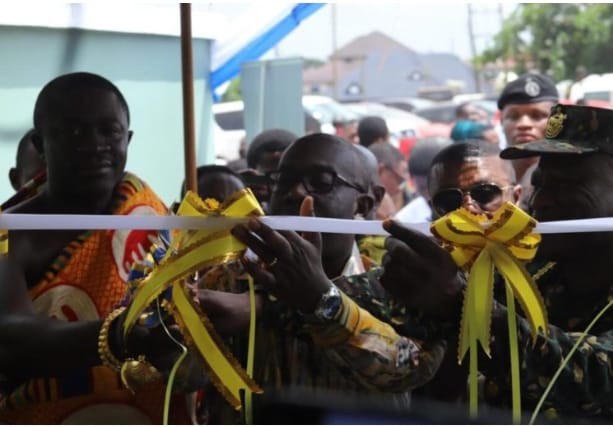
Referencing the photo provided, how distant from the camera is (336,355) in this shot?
242 cm

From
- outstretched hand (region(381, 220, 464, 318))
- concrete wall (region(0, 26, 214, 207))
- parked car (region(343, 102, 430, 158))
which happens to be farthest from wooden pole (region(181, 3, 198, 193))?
parked car (region(343, 102, 430, 158))

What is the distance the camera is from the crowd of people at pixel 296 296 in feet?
7.69

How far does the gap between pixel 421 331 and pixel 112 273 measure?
76 centimetres

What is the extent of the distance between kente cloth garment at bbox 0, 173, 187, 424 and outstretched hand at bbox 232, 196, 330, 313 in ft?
1.89

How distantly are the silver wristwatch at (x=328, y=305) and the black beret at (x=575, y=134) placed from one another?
59cm

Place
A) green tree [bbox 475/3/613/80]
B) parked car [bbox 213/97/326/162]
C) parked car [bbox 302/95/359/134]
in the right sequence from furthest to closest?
green tree [bbox 475/3/613/80] < parked car [bbox 302/95/359/134] < parked car [bbox 213/97/326/162]

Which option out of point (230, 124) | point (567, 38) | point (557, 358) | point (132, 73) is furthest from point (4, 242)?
point (567, 38)

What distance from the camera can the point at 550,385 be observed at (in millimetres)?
2395

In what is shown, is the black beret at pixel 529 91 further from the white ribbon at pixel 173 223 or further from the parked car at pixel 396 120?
the parked car at pixel 396 120

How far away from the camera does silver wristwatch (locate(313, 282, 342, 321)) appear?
230 cm

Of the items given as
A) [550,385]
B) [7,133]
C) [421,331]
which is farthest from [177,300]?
[7,133]

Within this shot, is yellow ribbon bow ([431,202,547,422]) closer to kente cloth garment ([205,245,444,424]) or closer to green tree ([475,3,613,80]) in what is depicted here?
kente cloth garment ([205,245,444,424])

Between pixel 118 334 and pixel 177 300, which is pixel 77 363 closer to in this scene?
pixel 118 334

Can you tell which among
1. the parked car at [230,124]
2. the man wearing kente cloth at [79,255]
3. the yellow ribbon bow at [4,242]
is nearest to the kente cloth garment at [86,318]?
the man wearing kente cloth at [79,255]
